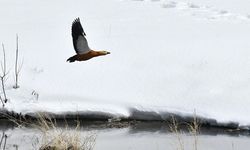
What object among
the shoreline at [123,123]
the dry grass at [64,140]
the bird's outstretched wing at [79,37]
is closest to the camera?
the dry grass at [64,140]

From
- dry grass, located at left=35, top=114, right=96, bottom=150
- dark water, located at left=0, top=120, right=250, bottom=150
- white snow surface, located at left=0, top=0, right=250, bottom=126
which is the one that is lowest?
dark water, located at left=0, top=120, right=250, bottom=150

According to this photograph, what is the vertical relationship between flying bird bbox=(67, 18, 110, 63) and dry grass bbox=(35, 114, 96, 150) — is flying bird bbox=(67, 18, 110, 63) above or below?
above

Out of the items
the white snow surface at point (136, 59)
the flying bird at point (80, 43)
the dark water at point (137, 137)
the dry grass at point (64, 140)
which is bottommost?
the dark water at point (137, 137)

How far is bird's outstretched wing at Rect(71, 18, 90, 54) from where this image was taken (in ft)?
18.9

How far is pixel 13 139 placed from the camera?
604 centimetres

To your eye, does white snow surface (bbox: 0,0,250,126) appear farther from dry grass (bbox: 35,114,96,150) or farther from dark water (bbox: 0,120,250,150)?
dry grass (bbox: 35,114,96,150)

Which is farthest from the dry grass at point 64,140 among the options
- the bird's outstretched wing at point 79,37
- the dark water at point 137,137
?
the bird's outstretched wing at point 79,37

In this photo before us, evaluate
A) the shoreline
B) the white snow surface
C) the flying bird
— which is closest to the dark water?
the shoreline

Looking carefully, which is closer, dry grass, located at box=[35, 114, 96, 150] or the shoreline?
dry grass, located at box=[35, 114, 96, 150]

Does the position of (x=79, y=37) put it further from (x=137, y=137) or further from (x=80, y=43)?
(x=137, y=137)

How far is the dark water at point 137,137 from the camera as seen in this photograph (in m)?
5.93

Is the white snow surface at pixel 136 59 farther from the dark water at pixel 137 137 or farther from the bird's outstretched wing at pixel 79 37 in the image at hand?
the bird's outstretched wing at pixel 79 37

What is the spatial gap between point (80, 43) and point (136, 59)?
1.66m

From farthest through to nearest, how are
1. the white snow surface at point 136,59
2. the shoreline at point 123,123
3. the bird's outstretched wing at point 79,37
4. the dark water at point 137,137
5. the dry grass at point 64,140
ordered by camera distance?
the white snow surface at point 136,59 < the shoreline at point 123,123 < the dark water at point 137,137 < the bird's outstretched wing at point 79,37 < the dry grass at point 64,140
